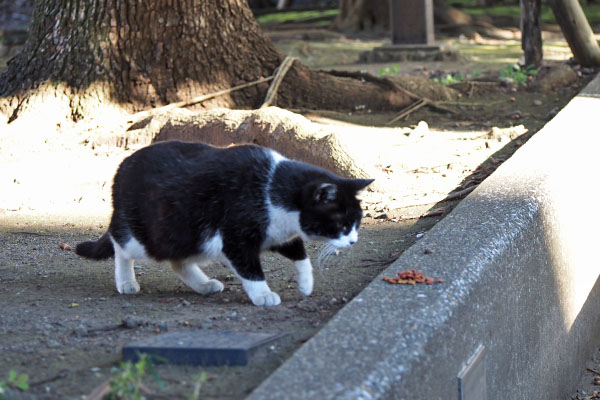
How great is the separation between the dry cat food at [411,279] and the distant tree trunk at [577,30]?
24.0ft

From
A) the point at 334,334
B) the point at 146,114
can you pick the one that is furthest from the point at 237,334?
the point at 146,114

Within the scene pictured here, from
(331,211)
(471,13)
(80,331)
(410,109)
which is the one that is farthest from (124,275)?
(471,13)

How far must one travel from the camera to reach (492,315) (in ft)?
9.89

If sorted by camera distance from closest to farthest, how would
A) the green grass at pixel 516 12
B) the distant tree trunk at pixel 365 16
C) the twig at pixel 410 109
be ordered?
the twig at pixel 410 109 → the distant tree trunk at pixel 365 16 → the green grass at pixel 516 12

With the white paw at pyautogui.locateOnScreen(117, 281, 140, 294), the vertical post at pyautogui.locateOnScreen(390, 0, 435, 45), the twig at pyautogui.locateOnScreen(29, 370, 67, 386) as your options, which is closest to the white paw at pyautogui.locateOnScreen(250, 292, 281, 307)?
the white paw at pyautogui.locateOnScreen(117, 281, 140, 294)

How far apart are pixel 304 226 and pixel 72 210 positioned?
2.55 m

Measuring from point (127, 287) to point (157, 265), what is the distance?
0.73 m

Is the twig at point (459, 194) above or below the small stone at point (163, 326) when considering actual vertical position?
below

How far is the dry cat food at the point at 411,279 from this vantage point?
2.84 metres

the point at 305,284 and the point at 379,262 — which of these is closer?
the point at 305,284

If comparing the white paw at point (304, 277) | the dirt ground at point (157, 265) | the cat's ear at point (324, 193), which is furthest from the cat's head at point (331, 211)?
the dirt ground at point (157, 265)

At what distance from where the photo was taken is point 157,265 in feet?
14.4

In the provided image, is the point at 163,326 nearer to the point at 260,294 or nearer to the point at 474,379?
the point at 260,294

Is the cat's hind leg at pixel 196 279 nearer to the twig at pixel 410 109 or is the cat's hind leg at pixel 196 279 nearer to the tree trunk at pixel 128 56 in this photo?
the tree trunk at pixel 128 56
